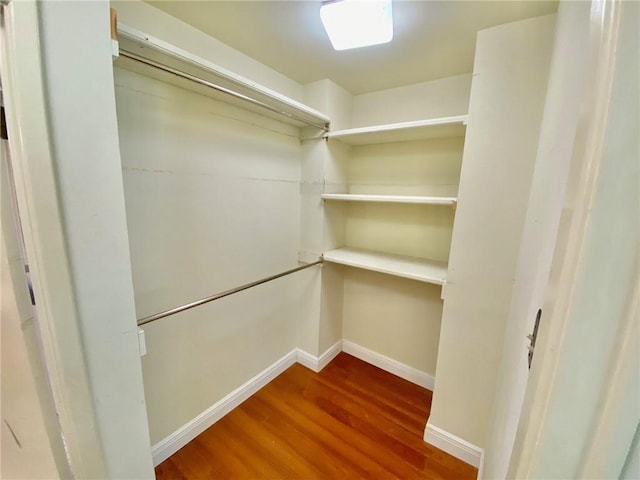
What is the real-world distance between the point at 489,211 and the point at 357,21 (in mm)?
1071

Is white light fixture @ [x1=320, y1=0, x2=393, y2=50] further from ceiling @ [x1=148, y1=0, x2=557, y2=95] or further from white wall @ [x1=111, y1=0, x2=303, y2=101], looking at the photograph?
white wall @ [x1=111, y1=0, x2=303, y2=101]

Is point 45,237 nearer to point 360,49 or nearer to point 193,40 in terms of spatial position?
point 193,40

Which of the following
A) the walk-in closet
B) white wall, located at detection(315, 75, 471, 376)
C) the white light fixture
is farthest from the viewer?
white wall, located at detection(315, 75, 471, 376)

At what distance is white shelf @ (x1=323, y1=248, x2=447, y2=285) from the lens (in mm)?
1540

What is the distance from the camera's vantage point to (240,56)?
59.6 inches

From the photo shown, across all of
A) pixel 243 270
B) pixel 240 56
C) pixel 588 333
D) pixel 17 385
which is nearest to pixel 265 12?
pixel 240 56


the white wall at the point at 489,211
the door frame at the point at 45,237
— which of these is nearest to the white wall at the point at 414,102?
the white wall at the point at 489,211

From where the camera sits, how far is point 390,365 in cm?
215

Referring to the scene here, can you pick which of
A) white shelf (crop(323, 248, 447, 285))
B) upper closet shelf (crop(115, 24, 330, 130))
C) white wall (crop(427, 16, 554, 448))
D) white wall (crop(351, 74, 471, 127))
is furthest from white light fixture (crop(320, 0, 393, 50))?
white shelf (crop(323, 248, 447, 285))

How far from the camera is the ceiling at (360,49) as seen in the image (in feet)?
3.60

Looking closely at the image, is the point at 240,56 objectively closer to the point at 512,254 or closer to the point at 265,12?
the point at 265,12

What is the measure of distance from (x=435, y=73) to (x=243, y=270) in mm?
1799

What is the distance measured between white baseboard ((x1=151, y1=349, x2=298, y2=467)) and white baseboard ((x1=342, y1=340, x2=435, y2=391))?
1.94 ft

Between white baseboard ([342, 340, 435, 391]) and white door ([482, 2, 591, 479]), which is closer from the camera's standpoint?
white door ([482, 2, 591, 479])
